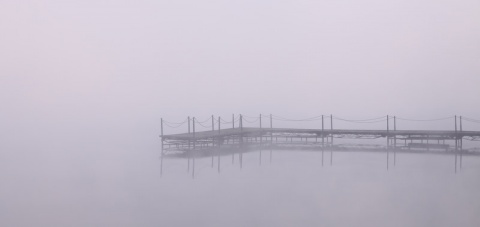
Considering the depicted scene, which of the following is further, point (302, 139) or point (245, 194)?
point (302, 139)

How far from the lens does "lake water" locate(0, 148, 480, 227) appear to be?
275cm

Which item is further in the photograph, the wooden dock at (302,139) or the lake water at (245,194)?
the wooden dock at (302,139)

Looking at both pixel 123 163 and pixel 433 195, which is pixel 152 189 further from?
pixel 433 195

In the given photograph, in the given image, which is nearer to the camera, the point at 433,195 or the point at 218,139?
the point at 433,195

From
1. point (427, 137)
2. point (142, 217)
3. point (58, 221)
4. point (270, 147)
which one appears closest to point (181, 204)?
point (142, 217)

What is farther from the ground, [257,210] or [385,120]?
[385,120]

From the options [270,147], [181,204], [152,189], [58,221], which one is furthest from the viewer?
[270,147]

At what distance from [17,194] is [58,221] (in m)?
0.84

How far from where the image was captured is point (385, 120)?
713 centimetres

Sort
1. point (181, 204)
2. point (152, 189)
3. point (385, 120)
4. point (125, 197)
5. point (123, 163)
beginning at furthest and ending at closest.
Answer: point (385, 120) < point (123, 163) < point (152, 189) < point (125, 197) < point (181, 204)

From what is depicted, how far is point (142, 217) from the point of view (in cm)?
282

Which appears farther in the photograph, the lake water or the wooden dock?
the wooden dock

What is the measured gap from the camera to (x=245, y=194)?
10.8 feet

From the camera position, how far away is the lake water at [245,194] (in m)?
2.75
